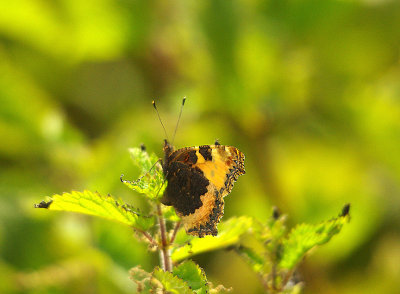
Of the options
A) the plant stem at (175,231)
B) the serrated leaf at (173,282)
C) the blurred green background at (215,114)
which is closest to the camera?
the serrated leaf at (173,282)

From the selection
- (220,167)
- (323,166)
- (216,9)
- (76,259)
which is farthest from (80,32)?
(220,167)

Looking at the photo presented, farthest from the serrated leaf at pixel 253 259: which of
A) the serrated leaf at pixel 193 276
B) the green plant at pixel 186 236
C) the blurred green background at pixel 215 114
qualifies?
the blurred green background at pixel 215 114

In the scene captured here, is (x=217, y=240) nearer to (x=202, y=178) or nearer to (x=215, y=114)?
(x=202, y=178)

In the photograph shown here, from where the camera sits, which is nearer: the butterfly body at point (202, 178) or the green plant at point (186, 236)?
the green plant at point (186, 236)

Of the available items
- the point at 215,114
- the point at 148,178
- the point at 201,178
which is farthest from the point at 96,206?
the point at 215,114

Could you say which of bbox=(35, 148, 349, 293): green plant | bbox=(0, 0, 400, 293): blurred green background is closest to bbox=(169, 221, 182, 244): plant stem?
bbox=(35, 148, 349, 293): green plant

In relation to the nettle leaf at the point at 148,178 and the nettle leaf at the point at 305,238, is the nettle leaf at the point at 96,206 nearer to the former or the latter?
the nettle leaf at the point at 148,178
